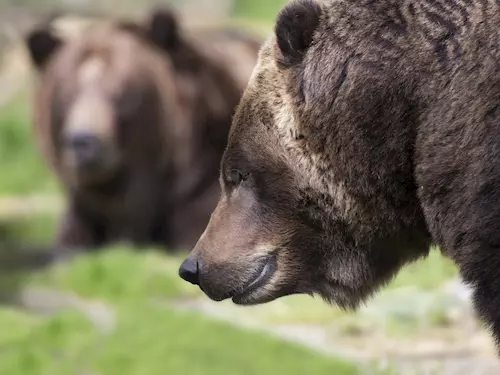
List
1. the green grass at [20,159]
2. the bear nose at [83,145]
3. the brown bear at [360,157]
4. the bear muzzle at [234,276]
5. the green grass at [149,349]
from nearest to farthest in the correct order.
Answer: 1. the brown bear at [360,157]
2. the bear muzzle at [234,276]
3. the green grass at [149,349]
4. the bear nose at [83,145]
5. the green grass at [20,159]

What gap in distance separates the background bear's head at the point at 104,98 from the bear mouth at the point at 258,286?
155 inches

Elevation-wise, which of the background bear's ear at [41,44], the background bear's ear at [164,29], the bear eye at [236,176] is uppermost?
the bear eye at [236,176]

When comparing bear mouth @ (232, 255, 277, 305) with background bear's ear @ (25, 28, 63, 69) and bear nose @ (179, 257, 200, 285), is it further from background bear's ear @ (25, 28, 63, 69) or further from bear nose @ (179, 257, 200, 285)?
background bear's ear @ (25, 28, 63, 69)

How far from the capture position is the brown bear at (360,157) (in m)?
3.11

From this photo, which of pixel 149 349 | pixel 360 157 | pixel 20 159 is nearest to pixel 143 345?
pixel 149 349

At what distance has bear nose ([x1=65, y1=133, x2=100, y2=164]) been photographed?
24.1 ft

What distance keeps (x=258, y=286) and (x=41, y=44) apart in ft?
17.1

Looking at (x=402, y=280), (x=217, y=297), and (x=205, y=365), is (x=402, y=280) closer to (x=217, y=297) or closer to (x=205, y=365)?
(x=205, y=365)

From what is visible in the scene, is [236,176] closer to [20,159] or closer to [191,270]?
[191,270]

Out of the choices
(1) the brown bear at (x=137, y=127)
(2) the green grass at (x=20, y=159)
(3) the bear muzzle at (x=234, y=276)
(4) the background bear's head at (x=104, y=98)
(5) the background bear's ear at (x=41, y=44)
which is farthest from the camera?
(2) the green grass at (x=20, y=159)

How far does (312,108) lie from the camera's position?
132 inches

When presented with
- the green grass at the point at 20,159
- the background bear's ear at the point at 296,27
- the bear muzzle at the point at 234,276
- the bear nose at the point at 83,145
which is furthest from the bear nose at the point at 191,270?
the green grass at the point at 20,159

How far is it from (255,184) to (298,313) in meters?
2.71

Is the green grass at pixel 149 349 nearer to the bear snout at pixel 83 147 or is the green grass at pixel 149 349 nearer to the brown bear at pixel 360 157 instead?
the brown bear at pixel 360 157
